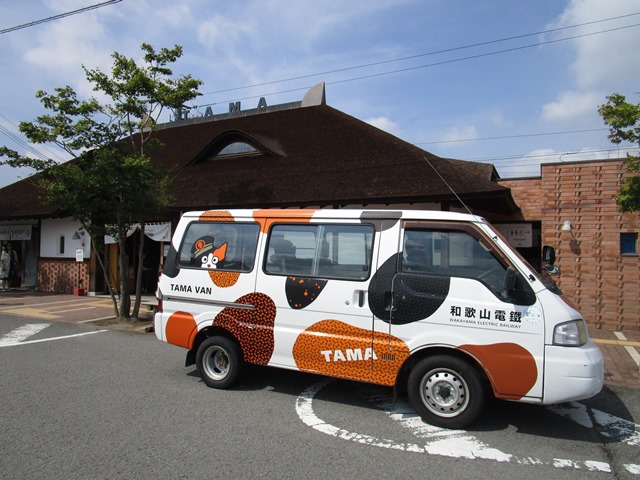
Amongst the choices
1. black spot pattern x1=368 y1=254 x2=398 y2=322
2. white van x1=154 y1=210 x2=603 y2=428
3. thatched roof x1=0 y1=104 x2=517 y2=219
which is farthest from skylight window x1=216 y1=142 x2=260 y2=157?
black spot pattern x1=368 y1=254 x2=398 y2=322

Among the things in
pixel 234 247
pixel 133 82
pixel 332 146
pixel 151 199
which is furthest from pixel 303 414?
pixel 332 146

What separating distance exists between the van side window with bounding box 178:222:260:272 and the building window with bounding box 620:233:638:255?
30.0 feet

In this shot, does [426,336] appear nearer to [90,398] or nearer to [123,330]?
[90,398]

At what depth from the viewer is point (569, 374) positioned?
12.8 feet

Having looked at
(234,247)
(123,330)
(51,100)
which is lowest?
(123,330)

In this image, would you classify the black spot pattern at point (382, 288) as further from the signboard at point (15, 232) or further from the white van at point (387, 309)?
the signboard at point (15, 232)

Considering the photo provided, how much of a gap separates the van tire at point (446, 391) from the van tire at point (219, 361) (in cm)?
213

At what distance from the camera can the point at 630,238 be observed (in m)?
10.2

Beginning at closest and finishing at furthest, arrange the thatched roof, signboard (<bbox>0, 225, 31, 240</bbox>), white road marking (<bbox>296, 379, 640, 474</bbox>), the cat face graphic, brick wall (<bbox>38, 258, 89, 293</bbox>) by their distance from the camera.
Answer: white road marking (<bbox>296, 379, 640, 474</bbox>) < the cat face graphic < the thatched roof < brick wall (<bbox>38, 258, 89, 293</bbox>) < signboard (<bbox>0, 225, 31, 240</bbox>)

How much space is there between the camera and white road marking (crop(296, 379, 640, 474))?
3703 millimetres

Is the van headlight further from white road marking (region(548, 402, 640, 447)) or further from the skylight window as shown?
the skylight window

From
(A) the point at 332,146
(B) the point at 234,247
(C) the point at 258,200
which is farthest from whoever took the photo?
(A) the point at 332,146

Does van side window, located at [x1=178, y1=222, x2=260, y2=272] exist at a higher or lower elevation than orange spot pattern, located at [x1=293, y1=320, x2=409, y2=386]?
higher

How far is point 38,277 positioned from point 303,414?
1638 centimetres
